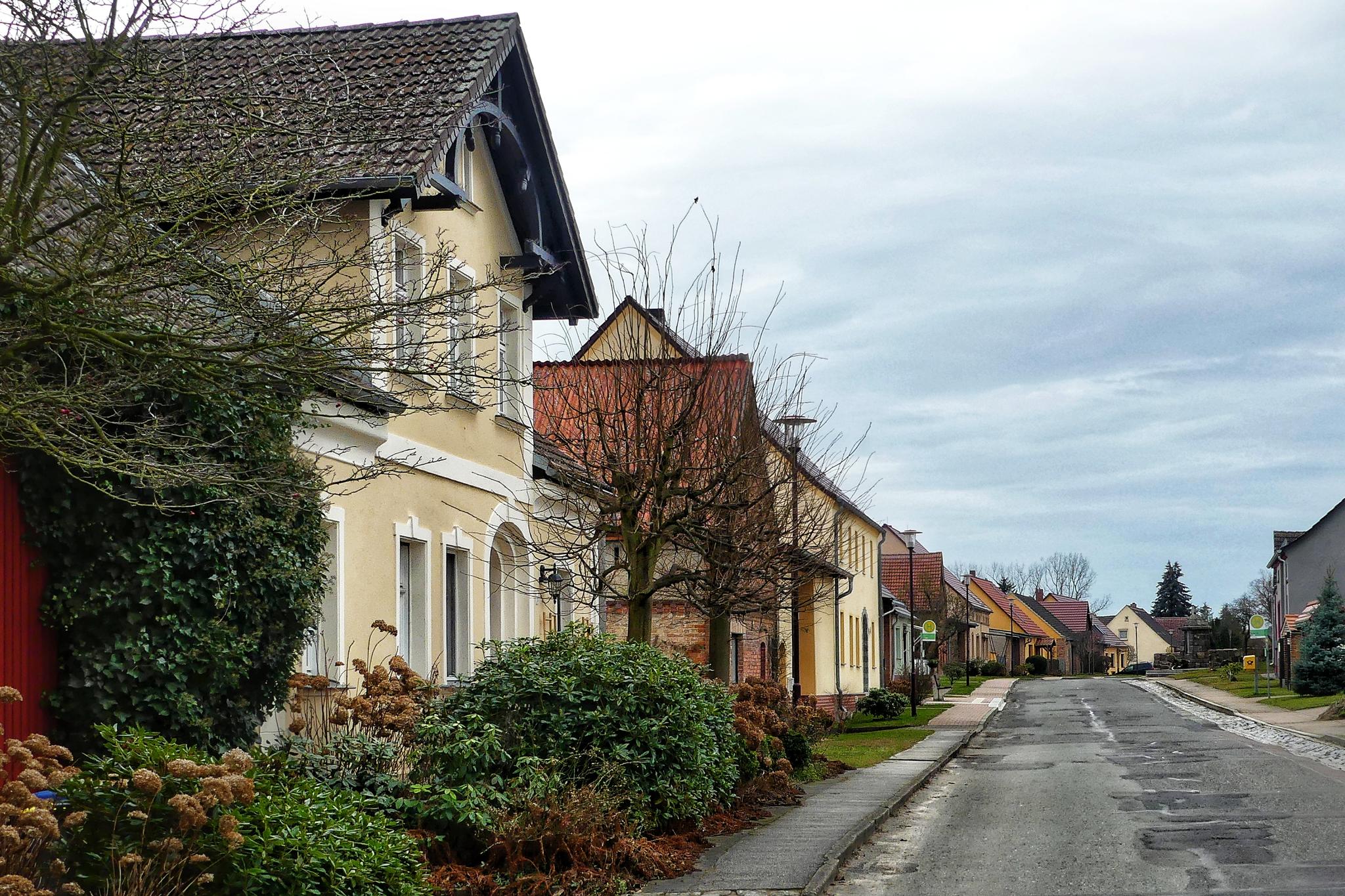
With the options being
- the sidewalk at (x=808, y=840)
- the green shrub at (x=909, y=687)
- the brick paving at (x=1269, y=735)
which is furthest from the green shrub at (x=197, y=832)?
the green shrub at (x=909, y=687)

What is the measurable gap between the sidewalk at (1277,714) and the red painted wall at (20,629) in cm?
2437

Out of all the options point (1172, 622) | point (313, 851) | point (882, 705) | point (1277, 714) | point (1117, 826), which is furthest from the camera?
point (1172, 622)

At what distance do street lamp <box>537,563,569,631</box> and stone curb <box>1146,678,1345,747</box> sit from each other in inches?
627

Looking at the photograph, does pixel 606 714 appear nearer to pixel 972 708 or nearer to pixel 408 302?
pixel 408 302

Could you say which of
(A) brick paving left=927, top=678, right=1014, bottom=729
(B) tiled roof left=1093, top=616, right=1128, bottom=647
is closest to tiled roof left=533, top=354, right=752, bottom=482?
(A) brick paving left=927, top=678, right=1014, bottom=729

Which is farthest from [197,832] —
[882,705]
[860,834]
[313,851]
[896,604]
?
[896,604]

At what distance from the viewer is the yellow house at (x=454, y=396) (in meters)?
13.4

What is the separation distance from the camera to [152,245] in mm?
6480

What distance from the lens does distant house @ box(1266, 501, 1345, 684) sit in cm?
5503

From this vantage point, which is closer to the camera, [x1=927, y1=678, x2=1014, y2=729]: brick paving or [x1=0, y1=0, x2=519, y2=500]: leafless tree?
[x1=0, y1=0, x2=519, y2=500]: leafless tree

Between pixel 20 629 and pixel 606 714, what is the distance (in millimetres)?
4997

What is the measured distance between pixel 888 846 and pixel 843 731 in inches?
837

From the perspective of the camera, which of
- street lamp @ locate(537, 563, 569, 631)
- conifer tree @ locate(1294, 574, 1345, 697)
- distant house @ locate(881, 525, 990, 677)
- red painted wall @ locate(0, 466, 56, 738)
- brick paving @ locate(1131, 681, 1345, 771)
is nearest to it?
red painted wall @ locate(0, 466, 56, 738)

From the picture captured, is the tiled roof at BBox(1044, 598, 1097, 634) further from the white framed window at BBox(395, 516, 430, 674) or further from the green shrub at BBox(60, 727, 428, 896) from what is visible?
the green shrub at BBox(60, 727, 428, 896)
